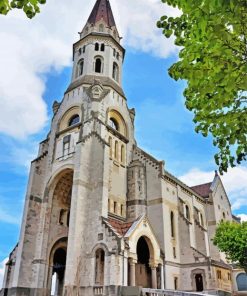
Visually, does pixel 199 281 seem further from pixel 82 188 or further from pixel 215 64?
pixel 215 64

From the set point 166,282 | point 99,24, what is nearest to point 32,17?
point 166,282

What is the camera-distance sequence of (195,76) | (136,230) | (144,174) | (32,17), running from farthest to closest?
(144,174), (136,230), (195,76), (32,17)

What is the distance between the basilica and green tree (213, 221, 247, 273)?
6.30 feet

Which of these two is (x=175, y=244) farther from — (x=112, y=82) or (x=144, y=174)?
(x=112, y=82)

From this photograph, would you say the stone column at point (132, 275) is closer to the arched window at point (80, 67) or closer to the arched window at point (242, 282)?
the arched window at point (242, 282)

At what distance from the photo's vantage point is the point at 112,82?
118 ft

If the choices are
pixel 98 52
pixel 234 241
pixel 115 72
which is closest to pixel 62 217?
pixel 234 241

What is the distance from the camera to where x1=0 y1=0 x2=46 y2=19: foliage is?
17.4ft

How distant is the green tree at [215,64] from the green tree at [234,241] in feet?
72.1

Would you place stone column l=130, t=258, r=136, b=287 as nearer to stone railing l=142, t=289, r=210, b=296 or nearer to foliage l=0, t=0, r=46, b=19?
Answer: stone railing l=142, t=289, r=210, b=296

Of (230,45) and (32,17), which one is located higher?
(230,45)

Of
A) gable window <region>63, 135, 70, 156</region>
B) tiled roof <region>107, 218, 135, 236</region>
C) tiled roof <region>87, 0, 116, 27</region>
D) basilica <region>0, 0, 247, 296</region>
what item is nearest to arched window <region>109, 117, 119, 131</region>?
basilica <region>0, 0, 247, 296</region>

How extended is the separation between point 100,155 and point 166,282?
1291cm

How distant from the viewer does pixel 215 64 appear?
695 cm
